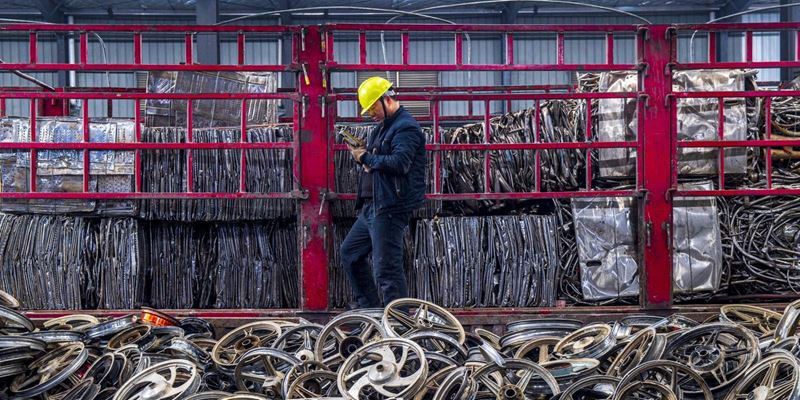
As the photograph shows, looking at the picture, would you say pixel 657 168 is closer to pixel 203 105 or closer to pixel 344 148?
pixel 344 148

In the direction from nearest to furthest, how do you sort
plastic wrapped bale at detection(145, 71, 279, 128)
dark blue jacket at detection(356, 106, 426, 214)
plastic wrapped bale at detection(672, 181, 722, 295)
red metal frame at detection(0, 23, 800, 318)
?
1. dark blue jacket at detection(356, 106, 426, 214)
2. red metal frame at detection(0, 23, 800, 318)
3. plastic wrapped bale at detection(672, 181, 722, 295)
4. plastic wrapped bale at detection(145, 71, 279, 128)

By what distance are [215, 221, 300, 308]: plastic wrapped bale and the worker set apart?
114cm

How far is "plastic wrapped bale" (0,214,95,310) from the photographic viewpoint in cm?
779

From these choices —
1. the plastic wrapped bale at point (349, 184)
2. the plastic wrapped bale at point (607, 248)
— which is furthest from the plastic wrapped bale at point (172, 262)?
the plastic wrapped bale at point (607, 248)

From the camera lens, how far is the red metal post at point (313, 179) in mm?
7102

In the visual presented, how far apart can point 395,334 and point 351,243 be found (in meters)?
1.32

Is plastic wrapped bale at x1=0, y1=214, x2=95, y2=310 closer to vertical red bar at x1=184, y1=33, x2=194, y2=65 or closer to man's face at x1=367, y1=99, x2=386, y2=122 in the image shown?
vertical red bar at x1=184, y1=33, x2=194, y2=65

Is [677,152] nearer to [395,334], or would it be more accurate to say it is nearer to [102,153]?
A: [395,334]

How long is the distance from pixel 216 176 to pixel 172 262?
86cm

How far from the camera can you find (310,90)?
710cm

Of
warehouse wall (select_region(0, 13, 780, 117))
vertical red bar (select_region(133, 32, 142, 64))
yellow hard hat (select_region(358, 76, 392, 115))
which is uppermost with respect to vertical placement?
warehouse wall (select_region(0, 13, 780, 117))

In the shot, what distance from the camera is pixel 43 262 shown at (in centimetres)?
779

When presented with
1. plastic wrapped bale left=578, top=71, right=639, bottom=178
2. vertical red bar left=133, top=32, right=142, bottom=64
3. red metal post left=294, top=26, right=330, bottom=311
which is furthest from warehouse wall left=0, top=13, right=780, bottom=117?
red metal post left=294, top=26, right=330, bottom=311

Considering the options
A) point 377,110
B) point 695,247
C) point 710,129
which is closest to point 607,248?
point 695,247
